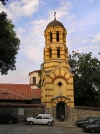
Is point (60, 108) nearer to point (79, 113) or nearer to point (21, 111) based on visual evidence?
point (79, 113)

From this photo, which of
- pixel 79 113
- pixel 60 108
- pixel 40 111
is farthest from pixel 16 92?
pixel 79 113

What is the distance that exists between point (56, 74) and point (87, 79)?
7.58 metres

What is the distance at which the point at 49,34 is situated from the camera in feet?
125

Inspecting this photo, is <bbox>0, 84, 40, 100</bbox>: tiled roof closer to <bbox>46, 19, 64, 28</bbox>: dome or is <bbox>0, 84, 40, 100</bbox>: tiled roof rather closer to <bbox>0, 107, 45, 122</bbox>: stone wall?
<bbox>0, 107, 45, 122</bbox>: stone wall

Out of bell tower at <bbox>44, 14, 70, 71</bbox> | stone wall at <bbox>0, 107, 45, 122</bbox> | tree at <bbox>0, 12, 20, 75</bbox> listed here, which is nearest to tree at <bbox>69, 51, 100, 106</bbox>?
bell tower at <bbox>44, 14, 70, 71</bbox>

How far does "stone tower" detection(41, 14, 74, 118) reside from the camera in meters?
34.6

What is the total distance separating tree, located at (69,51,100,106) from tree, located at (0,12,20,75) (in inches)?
570

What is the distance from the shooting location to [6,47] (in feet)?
77.8

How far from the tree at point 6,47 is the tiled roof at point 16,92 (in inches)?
408

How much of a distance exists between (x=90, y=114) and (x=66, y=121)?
4.10 meters

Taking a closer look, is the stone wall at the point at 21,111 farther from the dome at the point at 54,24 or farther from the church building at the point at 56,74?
the dome at the point at 54,24

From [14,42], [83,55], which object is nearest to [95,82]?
[83,55]

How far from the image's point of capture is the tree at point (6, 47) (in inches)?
883

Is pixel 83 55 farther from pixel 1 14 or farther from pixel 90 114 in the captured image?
pixel 1 14
